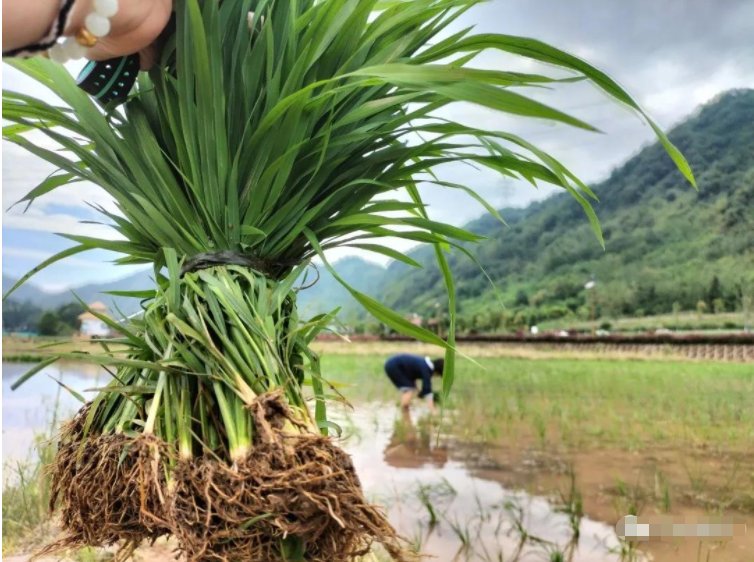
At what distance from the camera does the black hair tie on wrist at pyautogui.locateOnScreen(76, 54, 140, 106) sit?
58cm

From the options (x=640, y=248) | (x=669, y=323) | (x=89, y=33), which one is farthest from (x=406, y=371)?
(x=640, y=248)

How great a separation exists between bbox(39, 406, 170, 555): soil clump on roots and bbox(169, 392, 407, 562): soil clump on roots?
2 centimetres

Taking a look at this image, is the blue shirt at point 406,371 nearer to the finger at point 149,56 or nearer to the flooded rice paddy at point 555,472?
the flooded rice paddy at point 555,472

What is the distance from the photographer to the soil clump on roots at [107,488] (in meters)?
0.48

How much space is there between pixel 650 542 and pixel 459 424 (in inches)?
51.7

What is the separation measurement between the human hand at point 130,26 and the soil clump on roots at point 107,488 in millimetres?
309

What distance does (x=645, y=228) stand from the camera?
7031 millimetres

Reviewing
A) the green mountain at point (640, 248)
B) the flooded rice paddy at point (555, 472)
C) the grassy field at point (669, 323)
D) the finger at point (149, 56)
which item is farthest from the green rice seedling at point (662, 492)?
the grassy field at point (669, 323)

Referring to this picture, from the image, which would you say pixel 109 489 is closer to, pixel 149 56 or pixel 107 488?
pixel 107 488

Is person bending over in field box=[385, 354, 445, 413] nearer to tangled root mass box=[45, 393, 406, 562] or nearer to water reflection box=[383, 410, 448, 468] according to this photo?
water reflection box=[383, 410, 448, 468]

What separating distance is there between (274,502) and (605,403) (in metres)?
3.25

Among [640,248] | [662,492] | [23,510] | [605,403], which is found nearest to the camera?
[23,510]

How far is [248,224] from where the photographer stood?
0.61m

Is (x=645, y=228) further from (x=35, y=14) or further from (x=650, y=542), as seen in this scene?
(x=35, y=14)
